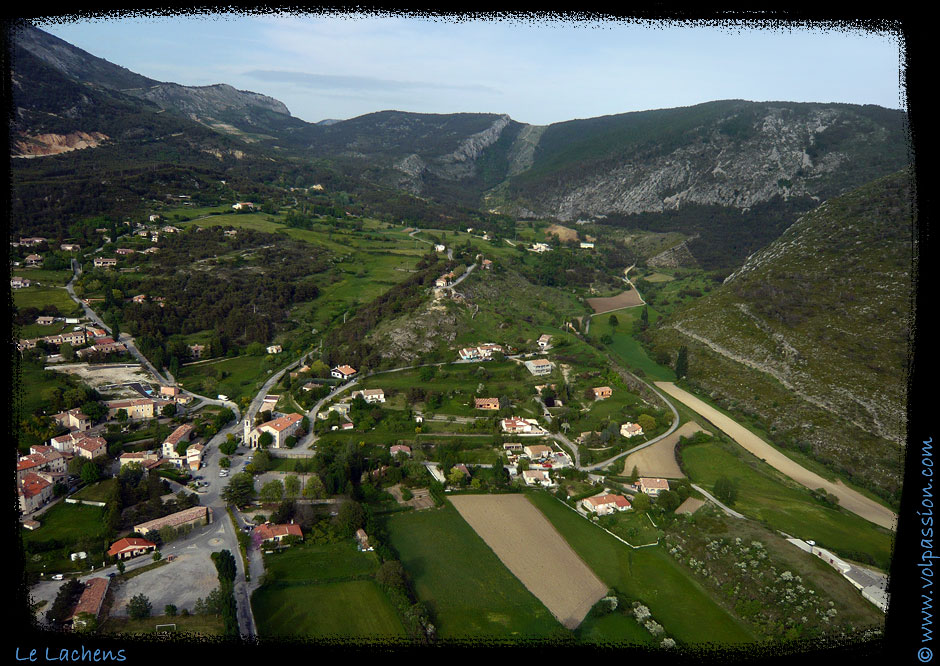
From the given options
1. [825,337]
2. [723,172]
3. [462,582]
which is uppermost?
[723,172]

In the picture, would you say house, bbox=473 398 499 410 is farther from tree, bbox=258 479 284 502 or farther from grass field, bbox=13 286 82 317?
grass field, bbox=13 286 82 317

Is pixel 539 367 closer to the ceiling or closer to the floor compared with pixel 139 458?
closer to the ceiling

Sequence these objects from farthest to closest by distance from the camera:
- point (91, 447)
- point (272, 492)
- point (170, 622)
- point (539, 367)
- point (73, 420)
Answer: point (539, 367), point (73, 420), point (91, 447), point (272, 492), point (170, 622)

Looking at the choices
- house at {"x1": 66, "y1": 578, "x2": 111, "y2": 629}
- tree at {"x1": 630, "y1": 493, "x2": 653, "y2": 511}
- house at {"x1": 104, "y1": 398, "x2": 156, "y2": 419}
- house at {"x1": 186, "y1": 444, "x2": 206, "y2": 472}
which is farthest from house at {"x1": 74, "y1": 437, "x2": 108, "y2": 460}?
tree at {"x1": 630, "y1": 493, "x2": 653, "y2": 511}

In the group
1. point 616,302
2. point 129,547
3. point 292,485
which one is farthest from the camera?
point 616,302

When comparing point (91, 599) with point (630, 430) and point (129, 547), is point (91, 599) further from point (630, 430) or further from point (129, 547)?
point (630, 430)

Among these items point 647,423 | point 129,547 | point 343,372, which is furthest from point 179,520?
point 647,423

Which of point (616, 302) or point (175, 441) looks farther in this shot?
point (616, 302)

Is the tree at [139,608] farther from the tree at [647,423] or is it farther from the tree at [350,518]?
the tree at [647,423]
